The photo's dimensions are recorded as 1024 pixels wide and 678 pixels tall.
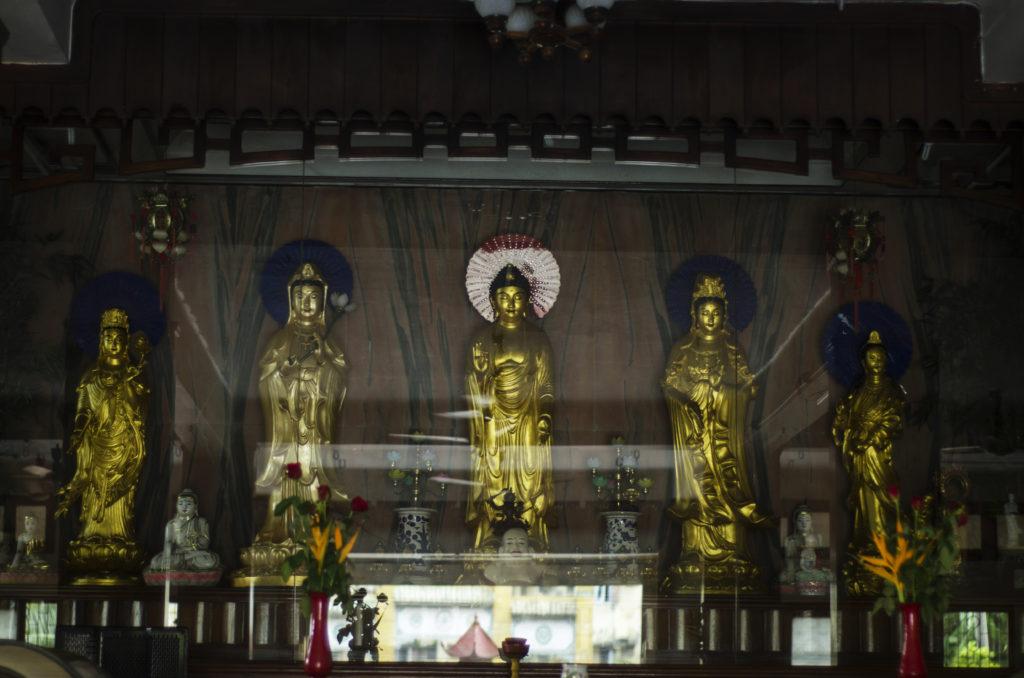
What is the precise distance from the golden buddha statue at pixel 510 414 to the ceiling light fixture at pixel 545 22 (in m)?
1.55

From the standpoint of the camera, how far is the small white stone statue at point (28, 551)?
6727 millimetres

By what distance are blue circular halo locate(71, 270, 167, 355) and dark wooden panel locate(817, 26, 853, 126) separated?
3.17 meters

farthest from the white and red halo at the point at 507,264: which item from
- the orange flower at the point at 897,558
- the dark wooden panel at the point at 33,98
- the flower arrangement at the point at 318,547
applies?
the orange flower at the point at 897,558

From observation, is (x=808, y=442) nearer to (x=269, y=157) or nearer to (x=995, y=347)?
(x=995, y=347)

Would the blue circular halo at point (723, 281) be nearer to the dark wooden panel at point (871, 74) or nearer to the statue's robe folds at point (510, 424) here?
the statue's robe folds at point (510, 424)

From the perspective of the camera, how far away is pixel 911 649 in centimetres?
532

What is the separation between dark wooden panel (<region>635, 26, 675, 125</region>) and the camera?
6254 mm

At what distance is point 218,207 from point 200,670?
217cm

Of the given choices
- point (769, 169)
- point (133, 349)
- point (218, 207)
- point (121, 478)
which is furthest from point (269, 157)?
point (769, 169)

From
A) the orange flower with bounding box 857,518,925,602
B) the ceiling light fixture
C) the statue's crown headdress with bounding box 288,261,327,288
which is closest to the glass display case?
the statue's crown headdress with bounding box 288,261,327,288

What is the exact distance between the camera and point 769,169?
6520 millimetres

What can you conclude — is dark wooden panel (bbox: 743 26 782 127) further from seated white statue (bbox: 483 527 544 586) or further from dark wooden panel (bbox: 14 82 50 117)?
dark wooden panel (bbox: 14 82 50 117)

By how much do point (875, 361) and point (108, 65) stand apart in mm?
3703

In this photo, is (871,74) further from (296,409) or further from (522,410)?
(296,409)
